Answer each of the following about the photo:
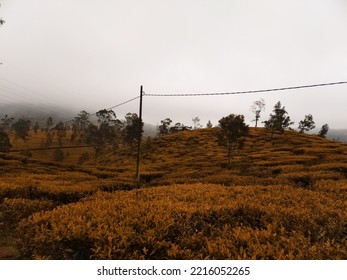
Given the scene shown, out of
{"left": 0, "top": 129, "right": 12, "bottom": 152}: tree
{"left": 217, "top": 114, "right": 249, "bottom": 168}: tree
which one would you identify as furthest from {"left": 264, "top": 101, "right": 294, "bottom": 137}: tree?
{"left": 0, "top": 129, "right": 12, "bottom": 152}: tree

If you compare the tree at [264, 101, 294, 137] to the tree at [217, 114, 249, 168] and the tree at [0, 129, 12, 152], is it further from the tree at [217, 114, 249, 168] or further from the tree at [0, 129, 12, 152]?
the tree at [0, 129, 12, 152]

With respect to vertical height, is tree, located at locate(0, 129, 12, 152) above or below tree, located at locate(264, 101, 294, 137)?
below

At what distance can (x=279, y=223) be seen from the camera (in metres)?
7.65

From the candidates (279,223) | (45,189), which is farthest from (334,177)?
(45,189)

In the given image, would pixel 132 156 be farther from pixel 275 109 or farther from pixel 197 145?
pixel 275 109

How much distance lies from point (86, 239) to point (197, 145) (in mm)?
68918

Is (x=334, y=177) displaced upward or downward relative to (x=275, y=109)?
downward

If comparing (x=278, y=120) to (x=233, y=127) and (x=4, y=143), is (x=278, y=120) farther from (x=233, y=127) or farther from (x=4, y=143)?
(x=4, y=143)

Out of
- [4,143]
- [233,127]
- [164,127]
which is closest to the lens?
[233,127]

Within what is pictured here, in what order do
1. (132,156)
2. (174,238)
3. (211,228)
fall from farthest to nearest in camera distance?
(132,156)
(211,228)
(174,238)

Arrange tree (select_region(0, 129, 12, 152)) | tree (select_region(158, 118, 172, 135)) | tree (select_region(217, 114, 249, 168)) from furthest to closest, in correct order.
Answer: tree (select_region(158, 118, 172, 135)) < tree (select_region(0, 129, 12, 152)) < tree (select_region(217, 114, 249, 168))

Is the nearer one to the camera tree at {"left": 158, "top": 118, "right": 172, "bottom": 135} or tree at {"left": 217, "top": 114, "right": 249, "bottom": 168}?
tree at {"left": 217, "top": 114, "right": 249, "bottom": 168}

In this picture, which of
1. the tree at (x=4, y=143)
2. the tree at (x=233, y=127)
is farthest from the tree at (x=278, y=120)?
the tree at (x=4, y=143)

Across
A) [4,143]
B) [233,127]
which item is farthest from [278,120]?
[4,143]
